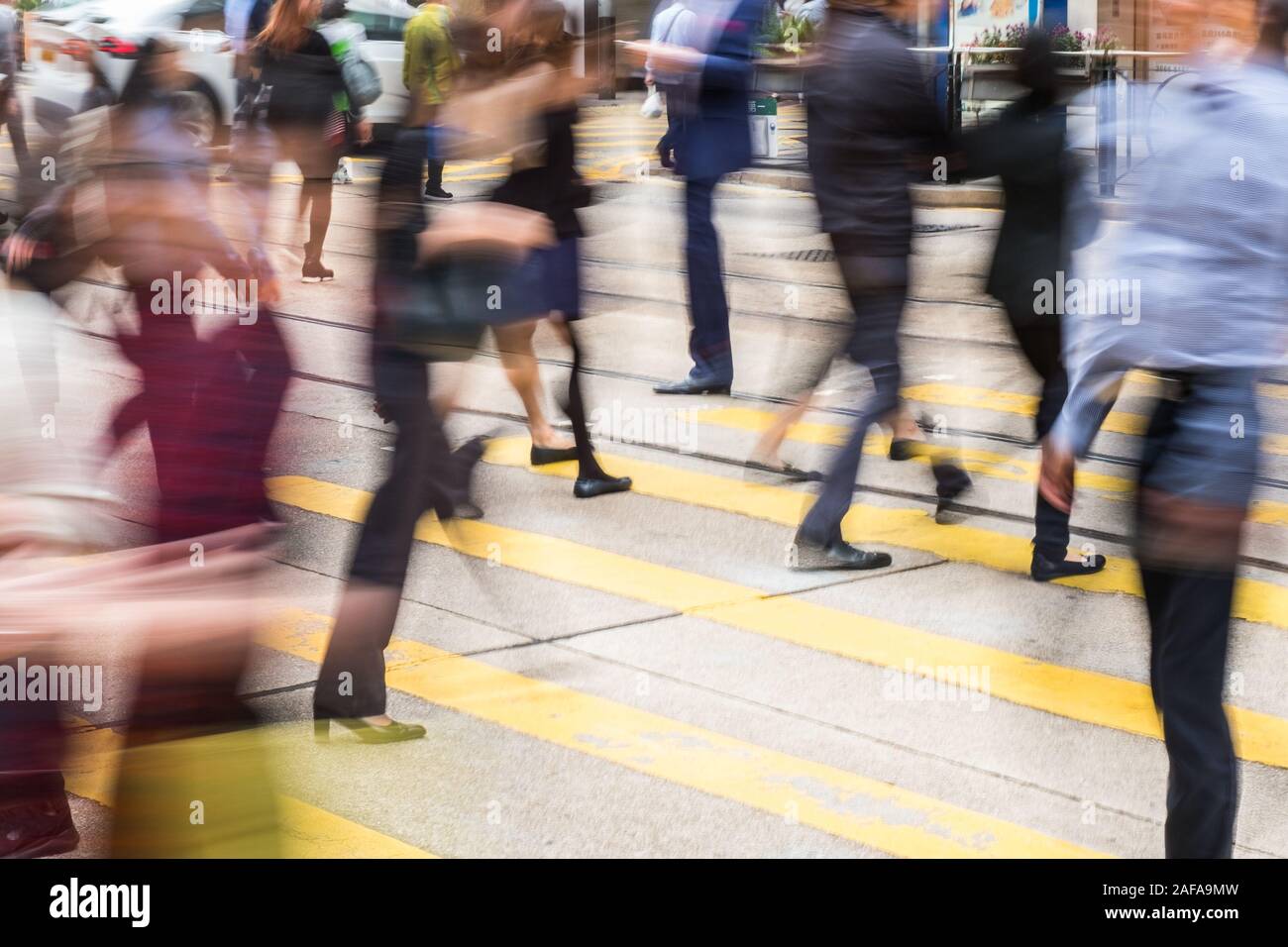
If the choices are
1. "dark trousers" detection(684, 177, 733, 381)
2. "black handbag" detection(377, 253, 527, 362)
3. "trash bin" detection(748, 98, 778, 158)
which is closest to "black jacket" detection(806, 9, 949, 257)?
"black handbag" detection(377, 253, 527, 362)

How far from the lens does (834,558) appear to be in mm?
6199

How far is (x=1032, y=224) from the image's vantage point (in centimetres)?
604

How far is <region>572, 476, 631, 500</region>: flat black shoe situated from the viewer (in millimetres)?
7125

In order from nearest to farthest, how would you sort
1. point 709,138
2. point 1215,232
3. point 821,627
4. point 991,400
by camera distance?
point 1215,232 < point 821,627 < point 709,138 < point 991,400

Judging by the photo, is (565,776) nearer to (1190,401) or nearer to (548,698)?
(548,698)

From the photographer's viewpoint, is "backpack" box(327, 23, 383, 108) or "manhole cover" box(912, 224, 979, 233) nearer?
"backpack" box(327, 23, 383, 108)

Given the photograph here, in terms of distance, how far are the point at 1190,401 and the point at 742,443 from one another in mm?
4601

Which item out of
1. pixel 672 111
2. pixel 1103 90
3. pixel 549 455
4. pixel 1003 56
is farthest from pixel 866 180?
pixel 1003 56

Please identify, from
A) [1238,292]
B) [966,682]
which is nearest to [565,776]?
[966,682]

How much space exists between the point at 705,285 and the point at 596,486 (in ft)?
5.47

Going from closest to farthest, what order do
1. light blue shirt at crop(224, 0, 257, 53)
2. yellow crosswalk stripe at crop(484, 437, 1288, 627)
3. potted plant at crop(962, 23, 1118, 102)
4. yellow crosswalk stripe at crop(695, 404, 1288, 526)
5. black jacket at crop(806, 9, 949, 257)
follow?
black jacket at crop(806, 9, 949, 257) → yellow crosswalk stripe at crop(484, 437, 1288, 627) → yellow crosswalk stripe at crop(695, 404, 1288, 526) → light blue shirt at crop(224, 0, 257, 53) → potted plant at crop(962, 23, 1118, 102)

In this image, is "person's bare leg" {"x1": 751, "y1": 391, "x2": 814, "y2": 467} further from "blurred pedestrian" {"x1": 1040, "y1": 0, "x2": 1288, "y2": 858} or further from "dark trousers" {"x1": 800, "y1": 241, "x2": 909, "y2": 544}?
"blurred pedestrian" {"x1": 1040, "y1": 0, "x2": 1288, "y2": 858}

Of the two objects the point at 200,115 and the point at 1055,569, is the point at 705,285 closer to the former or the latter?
the point at 1055,569

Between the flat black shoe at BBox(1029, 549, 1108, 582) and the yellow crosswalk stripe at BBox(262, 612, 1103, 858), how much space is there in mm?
1777
